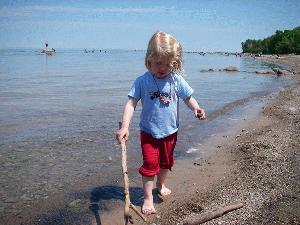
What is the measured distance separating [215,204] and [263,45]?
18401 cm

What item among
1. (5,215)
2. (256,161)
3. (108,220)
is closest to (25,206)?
(5,215)

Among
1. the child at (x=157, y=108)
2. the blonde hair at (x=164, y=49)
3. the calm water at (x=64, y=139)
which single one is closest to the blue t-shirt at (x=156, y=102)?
the child at (x=157, y=108)

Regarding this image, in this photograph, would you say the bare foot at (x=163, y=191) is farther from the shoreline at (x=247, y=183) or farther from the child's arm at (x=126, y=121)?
the child's arm at (x=126, y=121)

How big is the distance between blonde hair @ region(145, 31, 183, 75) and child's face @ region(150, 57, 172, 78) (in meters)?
0.03

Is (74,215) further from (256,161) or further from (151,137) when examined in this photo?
(256,161)

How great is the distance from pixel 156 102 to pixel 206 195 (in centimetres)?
145

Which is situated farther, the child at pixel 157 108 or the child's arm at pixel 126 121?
the child at pixel 157 108

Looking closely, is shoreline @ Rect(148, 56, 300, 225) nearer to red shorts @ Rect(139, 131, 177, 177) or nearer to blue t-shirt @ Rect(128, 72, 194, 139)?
red shorts @ Rect(139, 131, 177, 177)

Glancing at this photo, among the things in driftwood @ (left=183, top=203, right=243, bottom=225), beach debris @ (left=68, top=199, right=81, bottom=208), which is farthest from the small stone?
driftwood @ (left=183, top=203, right=243, bottom=225)

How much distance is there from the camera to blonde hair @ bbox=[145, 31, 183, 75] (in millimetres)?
4082

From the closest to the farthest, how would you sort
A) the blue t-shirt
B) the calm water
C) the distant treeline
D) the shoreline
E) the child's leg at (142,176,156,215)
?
the shoreline → the blue t-shirt → the child's leg at (142,176,156,215) → the calm water → the distant treeline

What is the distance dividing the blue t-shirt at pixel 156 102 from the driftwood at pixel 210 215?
1.02 meters

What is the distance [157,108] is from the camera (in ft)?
14.5

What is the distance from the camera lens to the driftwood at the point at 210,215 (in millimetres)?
3920
